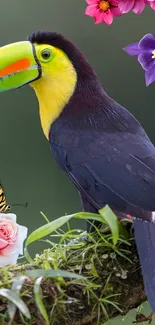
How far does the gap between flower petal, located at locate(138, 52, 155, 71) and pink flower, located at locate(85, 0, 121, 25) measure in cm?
8

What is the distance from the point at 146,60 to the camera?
3.52ft

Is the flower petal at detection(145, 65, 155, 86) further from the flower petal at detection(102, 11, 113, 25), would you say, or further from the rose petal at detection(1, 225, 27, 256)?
the rose petal at detection(1, 225, 27, 256)

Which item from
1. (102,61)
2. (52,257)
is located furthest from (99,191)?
(102,61)

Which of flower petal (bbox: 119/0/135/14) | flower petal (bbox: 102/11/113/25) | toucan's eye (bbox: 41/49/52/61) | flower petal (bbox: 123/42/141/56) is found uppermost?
flower petal (bbox: 119/0/135/14)

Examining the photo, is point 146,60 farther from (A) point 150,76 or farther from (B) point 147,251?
(B) point 147,251

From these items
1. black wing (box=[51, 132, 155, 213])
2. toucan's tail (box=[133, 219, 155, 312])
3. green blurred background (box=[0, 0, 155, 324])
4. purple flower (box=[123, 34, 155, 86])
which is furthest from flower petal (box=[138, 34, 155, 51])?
green blurred background (box=[0, 0, 155, 324])

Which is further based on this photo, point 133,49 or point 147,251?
point 133,49

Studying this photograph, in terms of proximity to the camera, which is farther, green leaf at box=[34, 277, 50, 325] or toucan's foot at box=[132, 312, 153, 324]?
toucan's foot at box=[132, 312, 153, 324]

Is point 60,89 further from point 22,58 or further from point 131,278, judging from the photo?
point 131,278

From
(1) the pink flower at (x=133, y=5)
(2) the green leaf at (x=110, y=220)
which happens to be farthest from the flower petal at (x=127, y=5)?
(2) the green leaf at (x=110, y=220)

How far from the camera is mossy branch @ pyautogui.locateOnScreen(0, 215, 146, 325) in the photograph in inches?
35.4

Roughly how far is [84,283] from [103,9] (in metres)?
0.42

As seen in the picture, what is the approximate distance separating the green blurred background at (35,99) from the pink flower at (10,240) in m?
2.25

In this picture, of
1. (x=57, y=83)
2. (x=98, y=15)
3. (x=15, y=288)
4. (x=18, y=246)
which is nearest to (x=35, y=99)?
(x=57, y=83)
